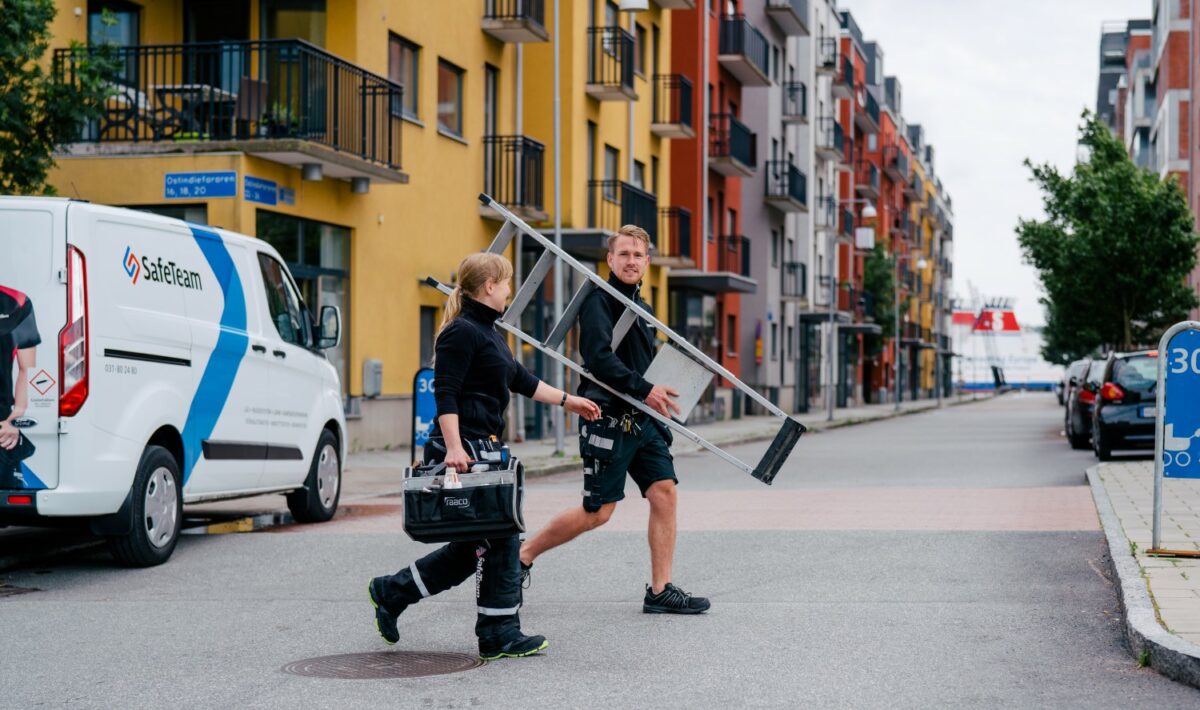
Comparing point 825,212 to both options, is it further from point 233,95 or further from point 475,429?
point 475,429

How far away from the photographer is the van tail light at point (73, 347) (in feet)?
31.5

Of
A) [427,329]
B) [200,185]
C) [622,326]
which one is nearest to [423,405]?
[200,185]

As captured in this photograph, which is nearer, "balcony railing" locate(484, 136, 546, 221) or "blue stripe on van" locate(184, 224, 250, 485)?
"blue stripe on van" locate(184, 224, 250, 485)

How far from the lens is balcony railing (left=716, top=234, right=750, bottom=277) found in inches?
1806

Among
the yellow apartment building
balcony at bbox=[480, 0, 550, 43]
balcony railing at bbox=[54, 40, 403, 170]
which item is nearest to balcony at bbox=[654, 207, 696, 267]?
the yellow apartment building

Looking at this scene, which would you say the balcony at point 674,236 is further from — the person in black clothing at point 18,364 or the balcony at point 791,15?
the person in black clothing at point 18,364

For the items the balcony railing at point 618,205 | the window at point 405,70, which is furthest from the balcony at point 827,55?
the window at point 405,70

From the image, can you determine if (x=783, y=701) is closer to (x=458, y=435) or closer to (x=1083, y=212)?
(x=458, y=435)

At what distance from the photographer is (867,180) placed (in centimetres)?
7950

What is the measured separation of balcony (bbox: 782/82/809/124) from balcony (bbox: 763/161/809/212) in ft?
7.36

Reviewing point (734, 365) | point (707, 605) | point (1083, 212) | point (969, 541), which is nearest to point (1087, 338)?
point (1083, 212)

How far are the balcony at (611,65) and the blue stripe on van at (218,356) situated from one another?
68.7 ft

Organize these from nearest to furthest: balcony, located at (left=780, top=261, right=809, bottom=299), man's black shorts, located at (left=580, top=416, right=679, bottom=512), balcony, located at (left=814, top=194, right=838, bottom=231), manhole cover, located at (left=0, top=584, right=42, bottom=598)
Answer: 1. man's black shorts, located at (left=580, top=416, right=679, bottom=512)
2. manhole cover, located at (left=0, top=584, right=42, bottom=598)
3. balcony, located at (left=780, top=261, right=809, bottom=299)
4. balcony, located at (left=814, top=194, right=838, bottom=231)

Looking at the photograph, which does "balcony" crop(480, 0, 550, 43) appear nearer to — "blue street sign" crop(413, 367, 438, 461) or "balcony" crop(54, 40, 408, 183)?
"balcony" crop(54, 40, 408, 183)
